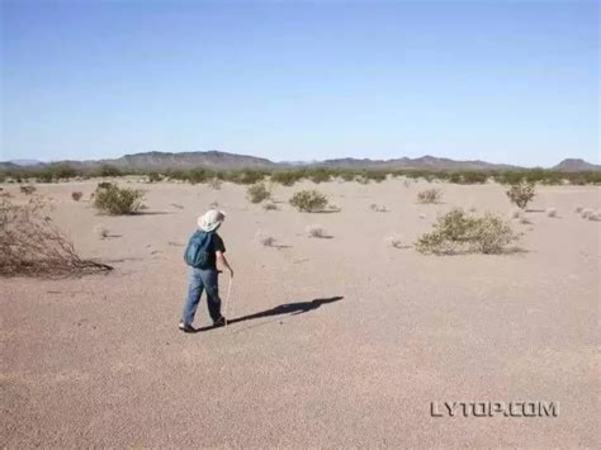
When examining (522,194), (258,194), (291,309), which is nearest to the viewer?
(291,309)

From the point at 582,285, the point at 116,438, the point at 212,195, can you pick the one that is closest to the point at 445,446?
the point at 116,438

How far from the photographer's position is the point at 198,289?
27.3 feet

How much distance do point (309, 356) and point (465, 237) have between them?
9614 millimetres

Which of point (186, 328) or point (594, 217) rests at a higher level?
point (594, 217)

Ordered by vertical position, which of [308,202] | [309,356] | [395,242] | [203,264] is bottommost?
[309,356]

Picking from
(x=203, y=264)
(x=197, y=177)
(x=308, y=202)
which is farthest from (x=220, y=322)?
(x=197, y=177)

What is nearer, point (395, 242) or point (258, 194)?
point (395, 242)

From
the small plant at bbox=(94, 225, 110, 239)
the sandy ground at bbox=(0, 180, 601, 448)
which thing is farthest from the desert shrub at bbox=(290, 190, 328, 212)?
the sandy ground at bbox=(0, 180, 601, 448)

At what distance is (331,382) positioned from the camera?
21.4ft

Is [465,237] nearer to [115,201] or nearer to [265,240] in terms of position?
[265,240]

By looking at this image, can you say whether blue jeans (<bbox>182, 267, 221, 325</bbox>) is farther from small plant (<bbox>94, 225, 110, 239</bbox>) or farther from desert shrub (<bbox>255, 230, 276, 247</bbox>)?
small plant (<bbox>94, 225, 110, 239</bbox>)

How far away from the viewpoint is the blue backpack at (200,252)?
8320 millimetres

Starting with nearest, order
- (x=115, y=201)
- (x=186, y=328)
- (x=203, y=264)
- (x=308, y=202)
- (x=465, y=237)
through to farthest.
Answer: (x=186, y=328)
(x=203, y=264)
(x=465, y=237)
(x=115, y=201)
(x=308, y=202)

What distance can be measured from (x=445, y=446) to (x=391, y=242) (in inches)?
484
